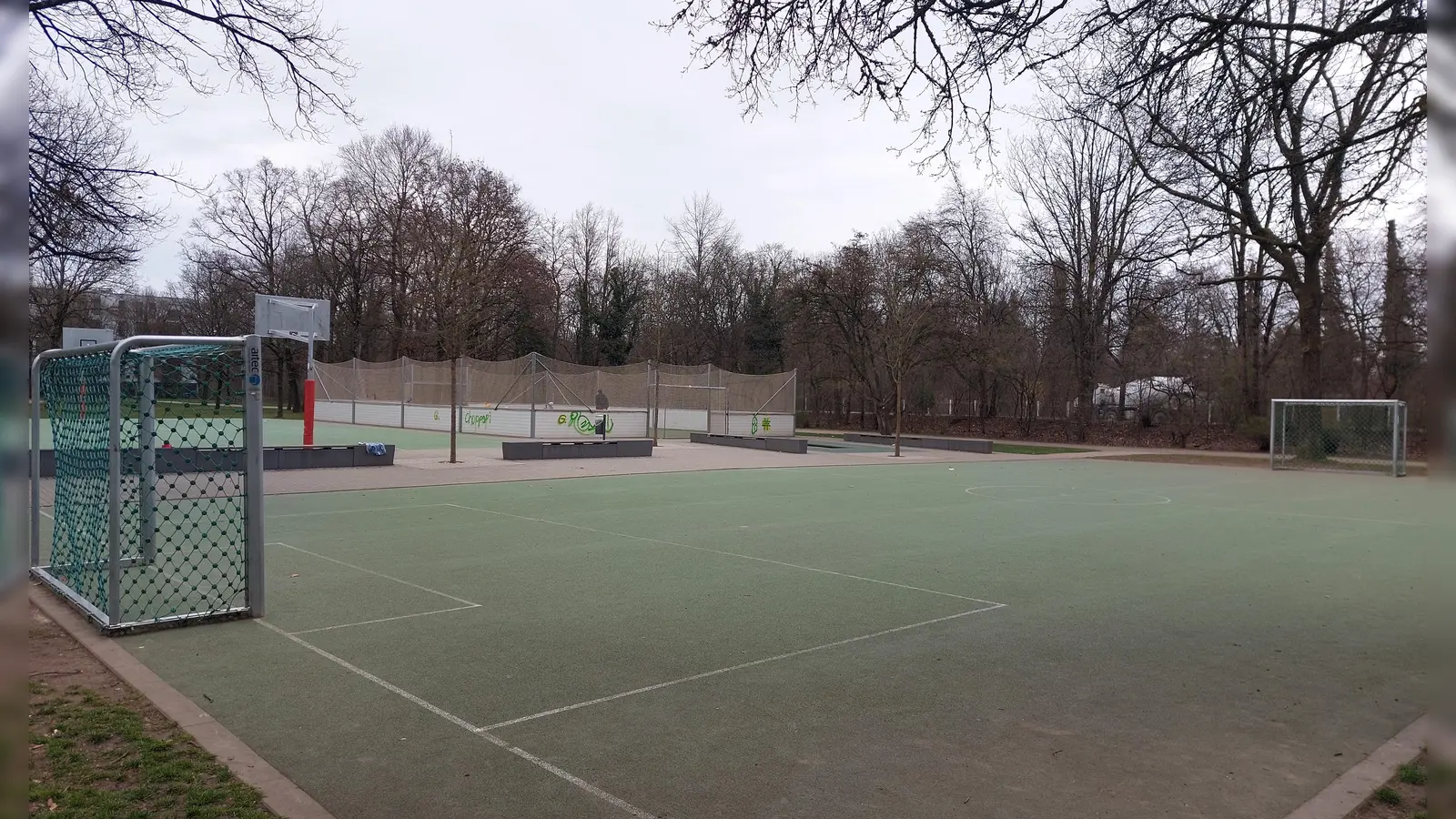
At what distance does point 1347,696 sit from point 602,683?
4.48 metres

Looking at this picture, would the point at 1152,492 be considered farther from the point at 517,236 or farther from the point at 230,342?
the point at 517,236

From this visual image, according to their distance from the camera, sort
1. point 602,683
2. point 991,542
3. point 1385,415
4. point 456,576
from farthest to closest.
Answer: point 1385,415 < point 991,542 < point 456,576 < point 602,683

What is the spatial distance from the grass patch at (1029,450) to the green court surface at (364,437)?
1738cm

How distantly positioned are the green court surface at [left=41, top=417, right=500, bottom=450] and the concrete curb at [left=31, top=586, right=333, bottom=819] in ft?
64.0

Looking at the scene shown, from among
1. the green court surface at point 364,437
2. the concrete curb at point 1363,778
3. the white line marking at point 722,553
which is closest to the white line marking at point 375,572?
the white line marking at point 722,553

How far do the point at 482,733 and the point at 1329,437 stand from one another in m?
28.9

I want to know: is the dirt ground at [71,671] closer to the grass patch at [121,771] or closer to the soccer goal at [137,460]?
the grass patch at [121,771]

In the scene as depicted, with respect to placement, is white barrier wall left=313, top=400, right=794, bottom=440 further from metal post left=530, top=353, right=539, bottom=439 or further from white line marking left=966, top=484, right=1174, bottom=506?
white line marking left=966, top=484, right=1174, bottom=506

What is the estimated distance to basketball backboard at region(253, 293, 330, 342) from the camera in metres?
20.8

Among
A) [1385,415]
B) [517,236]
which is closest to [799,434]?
[517,236]

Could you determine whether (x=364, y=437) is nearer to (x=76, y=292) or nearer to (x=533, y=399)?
(x=533, y=399)

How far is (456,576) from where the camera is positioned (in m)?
8.67

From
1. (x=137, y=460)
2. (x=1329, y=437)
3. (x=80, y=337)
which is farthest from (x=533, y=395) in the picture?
(x=1329, y=437)

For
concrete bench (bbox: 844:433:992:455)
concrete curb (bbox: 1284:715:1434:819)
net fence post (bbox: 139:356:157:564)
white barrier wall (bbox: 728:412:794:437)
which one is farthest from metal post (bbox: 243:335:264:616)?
white barrier wall (bbox: 728:412:794:437)
